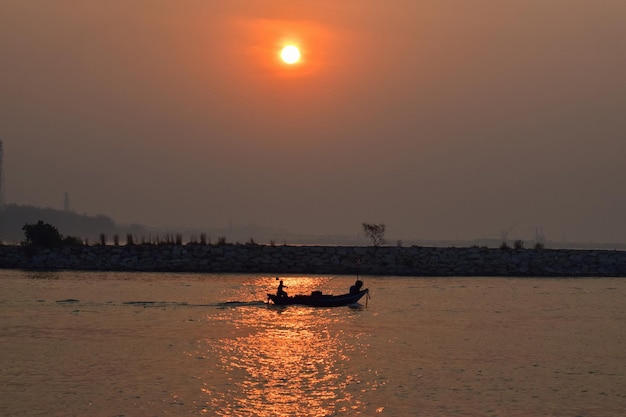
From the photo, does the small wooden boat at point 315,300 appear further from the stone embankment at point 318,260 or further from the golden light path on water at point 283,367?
the stone embankment at point 318,260

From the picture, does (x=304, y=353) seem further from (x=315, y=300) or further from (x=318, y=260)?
(x=318, y=260)

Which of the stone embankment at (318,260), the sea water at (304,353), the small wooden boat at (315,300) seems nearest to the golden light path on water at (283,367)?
the sea water at (304,353)

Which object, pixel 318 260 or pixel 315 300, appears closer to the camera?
pixel 315 300

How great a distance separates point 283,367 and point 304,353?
2.50m

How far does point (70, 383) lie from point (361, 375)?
747cm

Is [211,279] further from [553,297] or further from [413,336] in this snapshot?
[413,336]

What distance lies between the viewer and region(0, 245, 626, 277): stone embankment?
6203 centimetres

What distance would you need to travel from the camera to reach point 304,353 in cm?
2738

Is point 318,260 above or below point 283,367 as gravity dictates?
above

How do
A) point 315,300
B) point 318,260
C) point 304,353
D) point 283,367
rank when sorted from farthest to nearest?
point 318,260
point 315,300
point 304,353
point 283,367

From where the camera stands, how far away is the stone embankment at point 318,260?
62.0m

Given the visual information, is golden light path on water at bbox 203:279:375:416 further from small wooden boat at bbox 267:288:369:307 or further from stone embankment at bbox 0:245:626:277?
stone embankment at bbox 0:245:626:277

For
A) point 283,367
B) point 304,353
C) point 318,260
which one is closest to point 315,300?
point 304,353

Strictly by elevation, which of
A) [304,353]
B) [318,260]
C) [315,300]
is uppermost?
[318,260]
